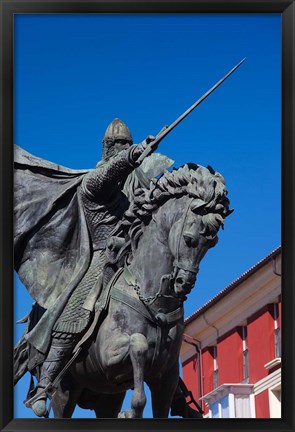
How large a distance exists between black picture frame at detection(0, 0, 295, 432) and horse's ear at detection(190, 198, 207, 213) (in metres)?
1.25

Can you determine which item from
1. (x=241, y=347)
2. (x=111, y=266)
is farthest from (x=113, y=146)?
(x=241, y=347)

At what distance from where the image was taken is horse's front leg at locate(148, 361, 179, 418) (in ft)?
91.1

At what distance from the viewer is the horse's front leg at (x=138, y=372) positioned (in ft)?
88.5

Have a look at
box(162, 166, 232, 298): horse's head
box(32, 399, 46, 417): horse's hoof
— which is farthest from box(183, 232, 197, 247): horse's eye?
box(32, 399, 46, 417): horse's hoof

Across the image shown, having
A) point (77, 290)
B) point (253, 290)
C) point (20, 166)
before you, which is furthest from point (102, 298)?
point (253, 290)

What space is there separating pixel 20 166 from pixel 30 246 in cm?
101

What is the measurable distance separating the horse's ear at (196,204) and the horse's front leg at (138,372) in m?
1.51

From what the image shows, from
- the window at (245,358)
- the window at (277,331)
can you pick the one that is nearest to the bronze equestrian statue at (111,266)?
the window at (277,331)

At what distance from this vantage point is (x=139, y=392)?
27.1 metres

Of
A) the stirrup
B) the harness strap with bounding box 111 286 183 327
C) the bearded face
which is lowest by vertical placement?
the stirrup

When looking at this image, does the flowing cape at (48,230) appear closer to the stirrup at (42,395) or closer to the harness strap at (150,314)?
the stirrup at (42,395)

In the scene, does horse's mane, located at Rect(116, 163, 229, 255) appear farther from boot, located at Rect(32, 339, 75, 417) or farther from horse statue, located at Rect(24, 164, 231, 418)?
boot, located at Rect(32, 339, 75, 417)
